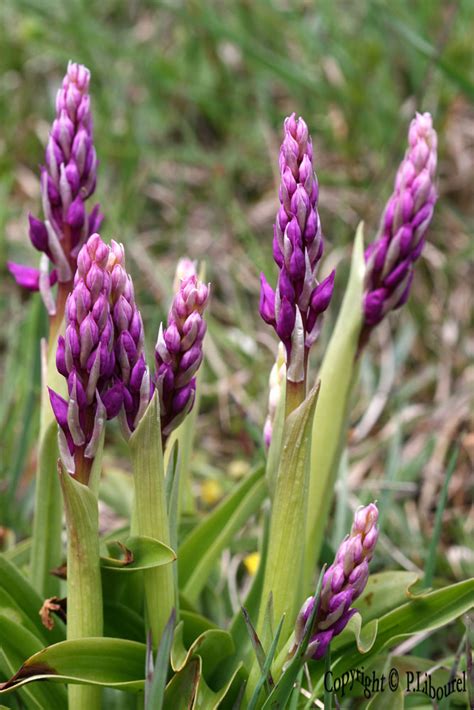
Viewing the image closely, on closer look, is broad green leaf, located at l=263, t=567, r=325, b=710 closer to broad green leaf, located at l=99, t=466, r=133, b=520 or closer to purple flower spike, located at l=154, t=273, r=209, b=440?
purple flower spike, located at l=154, t=273, r=209, b=440

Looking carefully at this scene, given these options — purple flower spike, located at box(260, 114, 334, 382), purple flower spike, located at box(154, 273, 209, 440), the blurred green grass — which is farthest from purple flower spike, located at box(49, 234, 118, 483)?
the blurred green grass

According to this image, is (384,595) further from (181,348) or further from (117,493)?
(117,493)

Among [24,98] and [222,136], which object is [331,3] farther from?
[24,98]

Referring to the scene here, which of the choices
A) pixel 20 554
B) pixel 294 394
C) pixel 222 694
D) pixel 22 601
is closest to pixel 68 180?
pixel 294 394

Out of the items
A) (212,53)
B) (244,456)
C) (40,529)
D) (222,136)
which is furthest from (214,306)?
(40,529)

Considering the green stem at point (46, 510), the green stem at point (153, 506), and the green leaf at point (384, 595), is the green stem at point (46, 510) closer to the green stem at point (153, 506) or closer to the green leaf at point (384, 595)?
the green stem at point (153, 506)
